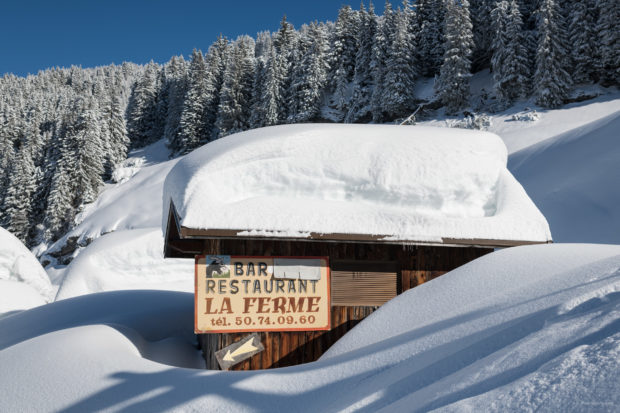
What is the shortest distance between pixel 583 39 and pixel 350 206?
37490mm

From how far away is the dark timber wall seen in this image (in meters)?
7.28

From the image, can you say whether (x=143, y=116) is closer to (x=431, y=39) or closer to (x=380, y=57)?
(x=380, y=57)

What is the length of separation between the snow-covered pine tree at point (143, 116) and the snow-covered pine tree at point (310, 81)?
30.1 metres

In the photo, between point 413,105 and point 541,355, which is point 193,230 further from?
point 413,105

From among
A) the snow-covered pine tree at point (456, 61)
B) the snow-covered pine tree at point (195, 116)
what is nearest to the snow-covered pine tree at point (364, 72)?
the snow-covered pine tree at point (456, 61)

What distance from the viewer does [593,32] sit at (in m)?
35.1

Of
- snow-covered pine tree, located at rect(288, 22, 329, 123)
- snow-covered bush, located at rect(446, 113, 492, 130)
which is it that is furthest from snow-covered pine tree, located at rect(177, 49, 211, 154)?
snow-covered bush, located at rect(446, 113, 492, 130)

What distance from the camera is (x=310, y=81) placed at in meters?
48.7

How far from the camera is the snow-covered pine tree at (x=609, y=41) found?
32750 mm

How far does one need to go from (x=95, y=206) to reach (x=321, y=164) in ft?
140

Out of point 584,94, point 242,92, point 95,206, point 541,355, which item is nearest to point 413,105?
point 584,94

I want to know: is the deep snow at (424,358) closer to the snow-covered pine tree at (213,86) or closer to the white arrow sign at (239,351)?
the white arrow sign at (239,351)

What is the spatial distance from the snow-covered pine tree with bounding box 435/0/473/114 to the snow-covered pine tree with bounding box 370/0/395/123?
5902 millimetres

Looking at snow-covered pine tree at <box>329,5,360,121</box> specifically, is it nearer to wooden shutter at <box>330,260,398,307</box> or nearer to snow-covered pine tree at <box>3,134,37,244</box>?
snow-covered pine tree at <box>3,134,37,244</box>
